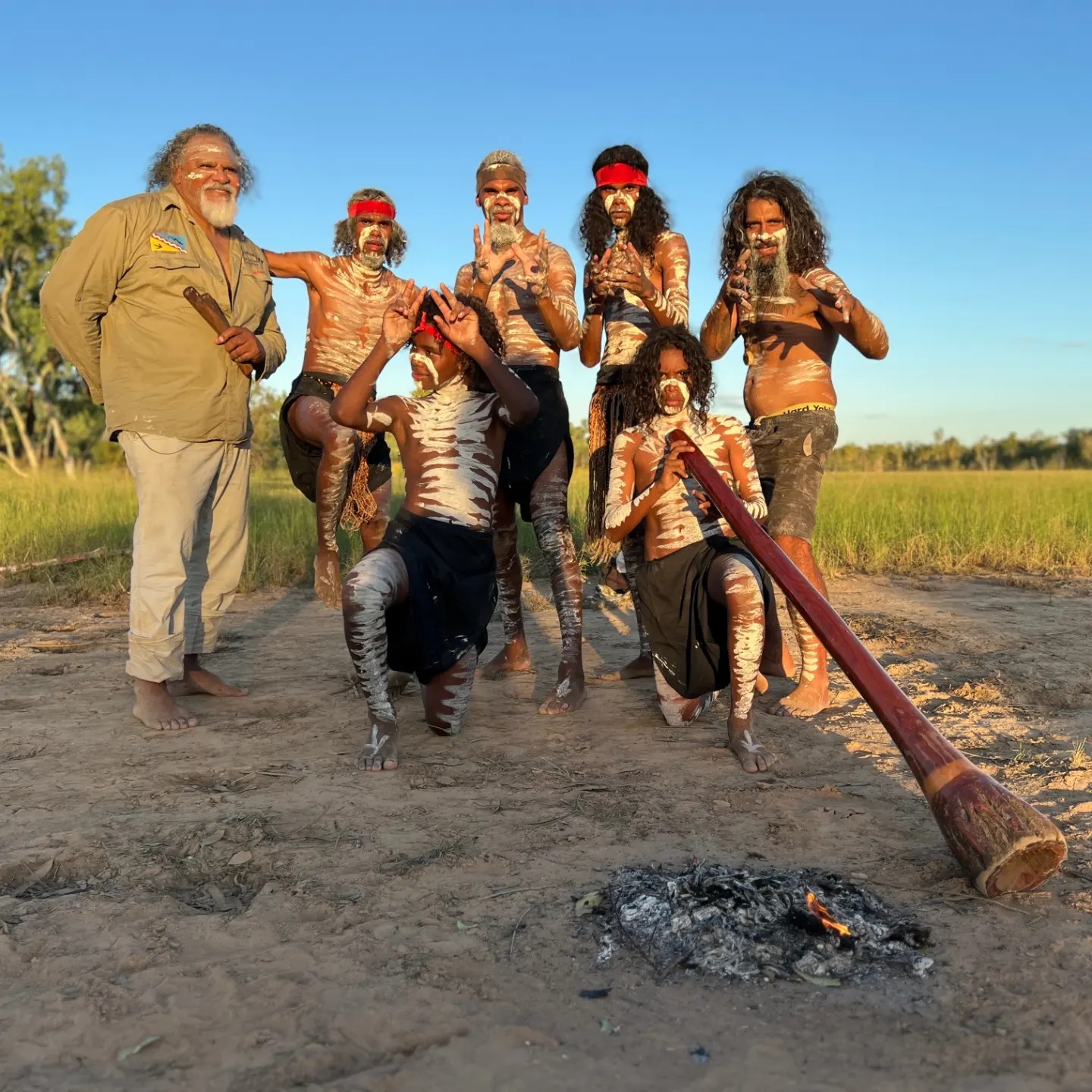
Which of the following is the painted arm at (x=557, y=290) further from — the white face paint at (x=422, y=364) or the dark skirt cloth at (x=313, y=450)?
the dark skirt cloth at (x=313, y=450)

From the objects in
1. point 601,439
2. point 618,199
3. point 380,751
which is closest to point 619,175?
point 618,199

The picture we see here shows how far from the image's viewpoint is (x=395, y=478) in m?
17.5

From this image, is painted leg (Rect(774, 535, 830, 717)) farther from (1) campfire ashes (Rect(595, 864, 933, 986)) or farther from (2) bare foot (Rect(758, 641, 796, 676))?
(1) campfire ashes (Rect(595, 864, 933, 986))

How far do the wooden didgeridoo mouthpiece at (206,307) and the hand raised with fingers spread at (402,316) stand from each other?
2.51 ft

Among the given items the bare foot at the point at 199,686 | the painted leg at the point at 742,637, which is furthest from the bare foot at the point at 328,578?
the painted leg at the point at 742,637

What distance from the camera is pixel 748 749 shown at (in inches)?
120

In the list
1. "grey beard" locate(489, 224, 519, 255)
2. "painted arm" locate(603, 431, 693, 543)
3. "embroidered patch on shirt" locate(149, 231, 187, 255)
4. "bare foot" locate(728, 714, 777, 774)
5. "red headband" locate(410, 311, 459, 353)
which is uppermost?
"grey beard" locate(489, 224, 519, 255)

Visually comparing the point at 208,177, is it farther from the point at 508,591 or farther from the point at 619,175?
the point at 508,591

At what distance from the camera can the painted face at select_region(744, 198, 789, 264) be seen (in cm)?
374

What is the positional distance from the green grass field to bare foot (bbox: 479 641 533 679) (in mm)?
3019

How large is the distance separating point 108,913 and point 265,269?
276 cm

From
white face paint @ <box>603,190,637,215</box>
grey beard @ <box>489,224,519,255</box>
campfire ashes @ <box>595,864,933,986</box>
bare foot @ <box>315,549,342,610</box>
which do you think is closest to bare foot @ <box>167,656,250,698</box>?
bare foot @ <box>315,549,342,610</box>

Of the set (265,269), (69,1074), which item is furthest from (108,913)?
(265,269)

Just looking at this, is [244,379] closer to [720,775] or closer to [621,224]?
[621,224]
